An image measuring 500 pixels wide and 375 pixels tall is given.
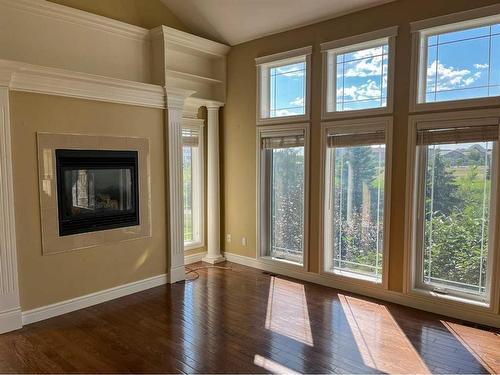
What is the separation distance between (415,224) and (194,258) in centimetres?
316

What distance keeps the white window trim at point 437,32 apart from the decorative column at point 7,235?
12.5 feet

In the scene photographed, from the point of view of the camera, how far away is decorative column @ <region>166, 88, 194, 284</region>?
461 cm

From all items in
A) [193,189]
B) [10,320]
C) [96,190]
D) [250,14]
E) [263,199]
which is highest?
[250,14]

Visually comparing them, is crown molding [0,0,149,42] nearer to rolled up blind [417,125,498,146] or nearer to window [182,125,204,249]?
window [182,125,204,249]

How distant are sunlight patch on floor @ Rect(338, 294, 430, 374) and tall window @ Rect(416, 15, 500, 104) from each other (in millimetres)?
2211

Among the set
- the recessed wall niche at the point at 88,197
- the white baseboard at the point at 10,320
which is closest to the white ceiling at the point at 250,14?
the recessed wall niche at the point at 88,197

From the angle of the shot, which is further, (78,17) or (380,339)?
(78,17)

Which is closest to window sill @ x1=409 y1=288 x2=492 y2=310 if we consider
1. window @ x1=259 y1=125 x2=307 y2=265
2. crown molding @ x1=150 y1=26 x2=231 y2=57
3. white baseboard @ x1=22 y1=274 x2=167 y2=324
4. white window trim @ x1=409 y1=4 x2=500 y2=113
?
window @ x1=259 y1=125 x2=307 y2=265

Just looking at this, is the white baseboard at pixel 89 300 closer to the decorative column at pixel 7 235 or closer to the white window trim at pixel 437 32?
the decorative column at pixel 7 235

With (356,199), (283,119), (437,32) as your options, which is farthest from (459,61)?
(283,119)

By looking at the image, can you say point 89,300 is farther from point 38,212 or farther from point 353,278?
point 353,278

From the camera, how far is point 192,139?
5484mm

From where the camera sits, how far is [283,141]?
4.95 m

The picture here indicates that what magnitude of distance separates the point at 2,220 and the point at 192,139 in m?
2.74
